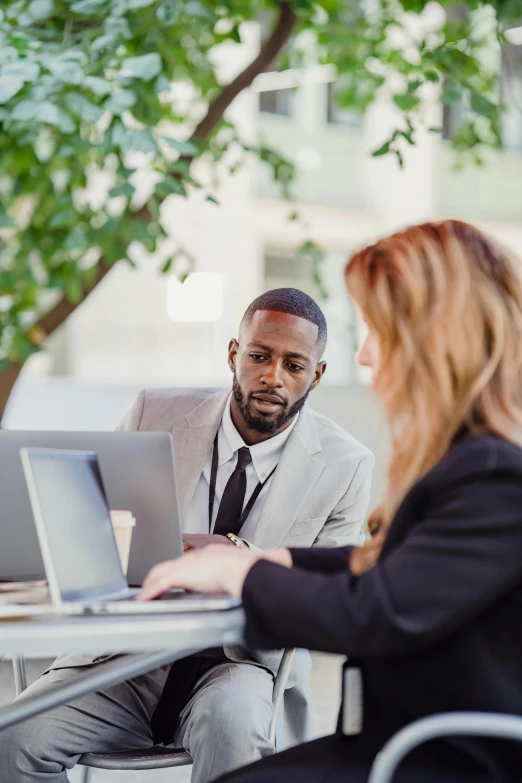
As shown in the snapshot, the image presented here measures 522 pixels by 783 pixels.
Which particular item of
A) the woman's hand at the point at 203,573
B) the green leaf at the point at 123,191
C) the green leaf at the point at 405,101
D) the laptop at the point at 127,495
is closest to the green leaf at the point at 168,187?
the green leaf at the point at 123,191

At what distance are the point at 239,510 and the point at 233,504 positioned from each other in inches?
0.8

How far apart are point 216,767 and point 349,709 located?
1.82 feet

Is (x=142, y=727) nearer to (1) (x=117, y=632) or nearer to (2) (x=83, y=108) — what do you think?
(1) (x=117, y=632)

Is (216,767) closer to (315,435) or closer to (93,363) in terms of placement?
(315,435)

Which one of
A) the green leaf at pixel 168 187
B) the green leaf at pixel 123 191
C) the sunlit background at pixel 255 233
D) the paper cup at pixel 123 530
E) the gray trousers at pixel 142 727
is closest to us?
the paper cup at pixel 123 530

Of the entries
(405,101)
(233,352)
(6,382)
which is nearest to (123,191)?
(233,352)

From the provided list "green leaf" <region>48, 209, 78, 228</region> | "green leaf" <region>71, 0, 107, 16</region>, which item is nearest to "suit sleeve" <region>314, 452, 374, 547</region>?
"green leaf" <region>48, 209, 78, 228</region>

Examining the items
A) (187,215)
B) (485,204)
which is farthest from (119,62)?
(485,204)

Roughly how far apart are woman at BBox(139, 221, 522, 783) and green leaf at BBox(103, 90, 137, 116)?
137 cm

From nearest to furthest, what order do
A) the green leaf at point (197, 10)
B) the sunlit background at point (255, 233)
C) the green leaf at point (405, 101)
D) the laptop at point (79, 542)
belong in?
1. the laptop at point (79, 542)
2. the green leaf at point (197, 10)
3. the green leaf at point (405, 101)
4. the sunlit background at point (255, 233)

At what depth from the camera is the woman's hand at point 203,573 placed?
1.60 meters

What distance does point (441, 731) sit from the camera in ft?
4.54

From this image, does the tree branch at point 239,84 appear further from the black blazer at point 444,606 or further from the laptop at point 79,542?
the black blazer at point 444,606

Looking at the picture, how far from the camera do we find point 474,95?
10.9 ft
